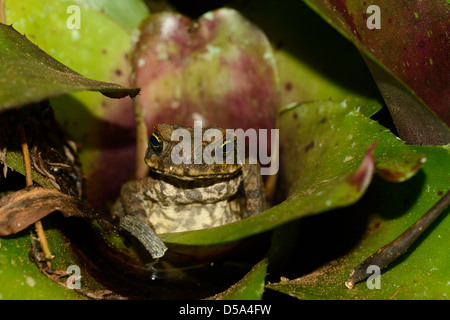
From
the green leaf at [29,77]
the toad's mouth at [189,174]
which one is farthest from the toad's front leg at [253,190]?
the green leaf at [29,77]

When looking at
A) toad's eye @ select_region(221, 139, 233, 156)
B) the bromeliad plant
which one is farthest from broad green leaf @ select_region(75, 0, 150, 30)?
toad's eye @ select_region(221, 139, 233, 156)

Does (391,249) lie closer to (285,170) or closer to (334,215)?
(334,215)

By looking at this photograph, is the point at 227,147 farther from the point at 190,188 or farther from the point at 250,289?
the point at 250,289

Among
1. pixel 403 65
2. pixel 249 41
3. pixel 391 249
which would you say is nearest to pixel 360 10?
pixel 403 65

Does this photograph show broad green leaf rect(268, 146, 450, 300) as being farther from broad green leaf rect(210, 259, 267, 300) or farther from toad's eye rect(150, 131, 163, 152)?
toad's eye rect(150, 131, 163, 152)

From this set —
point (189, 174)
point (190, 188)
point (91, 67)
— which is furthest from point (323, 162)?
point (91, 67)
